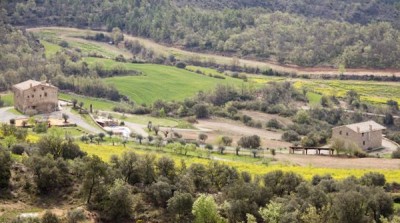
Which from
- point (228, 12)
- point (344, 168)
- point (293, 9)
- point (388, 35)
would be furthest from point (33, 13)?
point (344, 168)

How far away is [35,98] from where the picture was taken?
94938 millimetres

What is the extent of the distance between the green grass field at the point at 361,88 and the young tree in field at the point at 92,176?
78106 mm

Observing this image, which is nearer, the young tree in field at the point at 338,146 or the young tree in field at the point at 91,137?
the young tree in field at the point at 91,137

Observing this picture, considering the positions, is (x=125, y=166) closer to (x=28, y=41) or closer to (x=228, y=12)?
(x=28, y=41)

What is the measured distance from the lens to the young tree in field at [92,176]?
157 feet

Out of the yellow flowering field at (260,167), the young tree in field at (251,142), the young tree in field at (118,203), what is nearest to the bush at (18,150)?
the yellow flowering field at (260,167)

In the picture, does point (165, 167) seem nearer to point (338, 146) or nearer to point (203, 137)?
point (338, 146)

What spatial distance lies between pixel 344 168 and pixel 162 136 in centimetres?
2453

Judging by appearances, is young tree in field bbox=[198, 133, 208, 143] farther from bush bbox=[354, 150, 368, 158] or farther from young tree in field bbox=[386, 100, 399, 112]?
young tree in field bbox=[386, 100, 399, 112]

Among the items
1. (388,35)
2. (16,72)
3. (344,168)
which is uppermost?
(388,35)

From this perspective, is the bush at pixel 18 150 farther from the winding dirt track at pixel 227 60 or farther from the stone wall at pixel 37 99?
the winding dirt track at pixel 227 60

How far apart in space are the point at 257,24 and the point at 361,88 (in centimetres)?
4058

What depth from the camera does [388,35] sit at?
145875mm

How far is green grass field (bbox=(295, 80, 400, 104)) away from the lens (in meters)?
123
